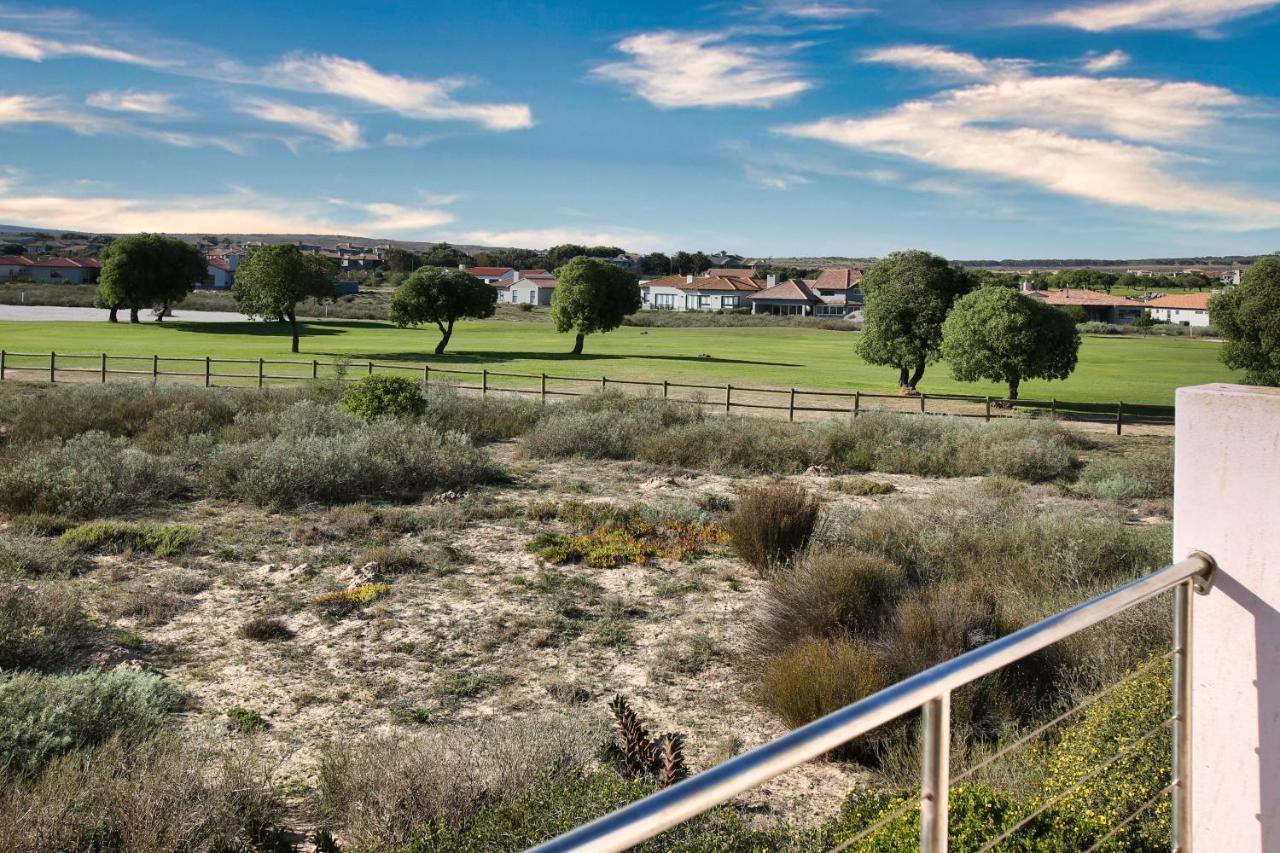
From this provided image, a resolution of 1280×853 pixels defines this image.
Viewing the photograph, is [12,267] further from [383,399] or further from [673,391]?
[383,399]

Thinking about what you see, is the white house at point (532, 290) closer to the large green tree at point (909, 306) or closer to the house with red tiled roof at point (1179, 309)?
the house with red tiled roof at point (1179, 309)

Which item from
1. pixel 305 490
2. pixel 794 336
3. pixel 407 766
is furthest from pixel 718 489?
pixel 794 336

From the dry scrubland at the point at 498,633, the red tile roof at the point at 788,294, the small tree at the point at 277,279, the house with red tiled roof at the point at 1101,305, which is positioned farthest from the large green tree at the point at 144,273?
the house with red tiled roof at the point at 1101,305

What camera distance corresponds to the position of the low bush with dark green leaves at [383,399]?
22.7 m

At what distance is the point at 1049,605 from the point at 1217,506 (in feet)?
27.0

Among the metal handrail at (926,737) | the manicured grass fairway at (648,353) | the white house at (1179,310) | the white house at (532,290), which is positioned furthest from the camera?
the white house at (532,290)

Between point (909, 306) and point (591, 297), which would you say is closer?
point (909, 306)

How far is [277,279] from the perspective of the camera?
53812 mm

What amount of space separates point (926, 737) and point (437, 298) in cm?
5488

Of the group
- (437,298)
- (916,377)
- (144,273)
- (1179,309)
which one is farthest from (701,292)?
(916,377)

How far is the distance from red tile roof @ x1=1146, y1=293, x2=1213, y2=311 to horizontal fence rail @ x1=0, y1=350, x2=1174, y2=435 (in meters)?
88.6

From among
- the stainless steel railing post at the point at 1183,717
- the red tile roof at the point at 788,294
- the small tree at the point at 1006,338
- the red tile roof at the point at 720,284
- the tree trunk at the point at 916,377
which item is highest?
the red tile roof at the point at 720,284

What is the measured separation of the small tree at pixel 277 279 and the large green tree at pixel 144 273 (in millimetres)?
19565

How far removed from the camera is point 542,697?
9.30 meters
